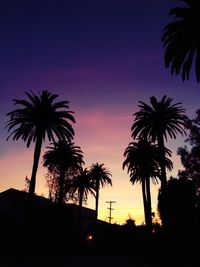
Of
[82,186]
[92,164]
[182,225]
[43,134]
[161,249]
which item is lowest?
[161,249]

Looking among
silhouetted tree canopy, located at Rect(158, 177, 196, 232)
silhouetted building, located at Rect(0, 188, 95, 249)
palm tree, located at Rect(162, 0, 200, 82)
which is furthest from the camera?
silhouetted building, located at Rect(0, 188, 95, 249)

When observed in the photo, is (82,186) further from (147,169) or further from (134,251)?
(134,251)

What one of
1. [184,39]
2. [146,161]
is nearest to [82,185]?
[146,161]

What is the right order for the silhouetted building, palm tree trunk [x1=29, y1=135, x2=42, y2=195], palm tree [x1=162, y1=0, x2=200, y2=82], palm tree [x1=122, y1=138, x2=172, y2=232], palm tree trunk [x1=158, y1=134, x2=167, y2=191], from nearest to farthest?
palm tree [x1=162, y1=0, x2=200, y2=82], the silhouetted building, palm tree trunk [x1=29, y1=135, x2=42, y2=195], palm tree trunk [x1=158, y1=134, x2=167, y2=191], palm tree [x1=122, y1=138, x2=172, y2=232]

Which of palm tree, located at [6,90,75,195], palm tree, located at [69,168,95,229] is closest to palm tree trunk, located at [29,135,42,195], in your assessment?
palm tree, located at [6,90,75,195]

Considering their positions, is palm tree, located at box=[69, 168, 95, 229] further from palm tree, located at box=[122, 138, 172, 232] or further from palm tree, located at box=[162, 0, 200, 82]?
palm tree, located at box=[162, 0, 200, 82]

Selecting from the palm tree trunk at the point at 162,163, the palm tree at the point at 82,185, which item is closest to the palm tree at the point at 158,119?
the palm tree trunk at the point at 162,163

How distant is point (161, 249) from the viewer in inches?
1335

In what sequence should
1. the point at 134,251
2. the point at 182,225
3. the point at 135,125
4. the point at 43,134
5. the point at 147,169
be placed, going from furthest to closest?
1. the point at 147,169
2. the point at 134,251
3. the point at 135,125
4. the point at 43,134
5. the point at 182,225

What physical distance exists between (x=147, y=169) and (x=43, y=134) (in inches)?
730

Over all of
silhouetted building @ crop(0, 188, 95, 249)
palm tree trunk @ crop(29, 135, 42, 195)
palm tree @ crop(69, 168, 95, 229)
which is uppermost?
palm tree @ crop(69, 168, 95, 229)

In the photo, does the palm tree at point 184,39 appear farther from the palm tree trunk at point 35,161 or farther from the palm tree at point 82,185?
the palm tree at point 82,185

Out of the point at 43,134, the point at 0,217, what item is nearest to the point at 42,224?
the point at 0,217

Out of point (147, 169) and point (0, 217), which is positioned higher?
point (147, 169)
